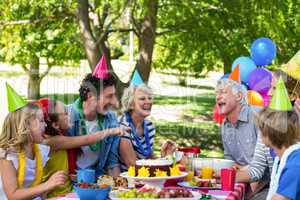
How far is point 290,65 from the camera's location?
3.97 meters

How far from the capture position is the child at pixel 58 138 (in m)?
3.65

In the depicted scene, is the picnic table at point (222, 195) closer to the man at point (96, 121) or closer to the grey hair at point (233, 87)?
the man at point (96, 121)

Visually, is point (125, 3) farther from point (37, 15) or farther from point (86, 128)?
point (86, 128)

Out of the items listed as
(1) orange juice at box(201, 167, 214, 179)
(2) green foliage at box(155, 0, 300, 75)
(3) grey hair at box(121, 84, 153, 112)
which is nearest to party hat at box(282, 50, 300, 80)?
(1) orange juice at box(201, 167, 214, 179)

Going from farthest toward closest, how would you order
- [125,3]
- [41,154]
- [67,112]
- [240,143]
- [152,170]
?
[125,3], [240,143], [67,112], [41,154], [152,170]

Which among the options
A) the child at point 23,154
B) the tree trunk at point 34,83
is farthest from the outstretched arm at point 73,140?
the tree trunk at point 34,83

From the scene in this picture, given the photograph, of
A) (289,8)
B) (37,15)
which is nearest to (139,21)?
(37,15)

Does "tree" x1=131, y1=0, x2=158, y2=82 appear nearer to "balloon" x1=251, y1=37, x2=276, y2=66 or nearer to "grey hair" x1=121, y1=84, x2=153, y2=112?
"balloon" x1=251, y1=37, x2=276, y2=66

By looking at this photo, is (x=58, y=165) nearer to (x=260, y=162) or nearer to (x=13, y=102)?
(x=13, y=102)

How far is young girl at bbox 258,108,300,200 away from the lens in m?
2.71

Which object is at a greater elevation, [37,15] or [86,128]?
[37,15]

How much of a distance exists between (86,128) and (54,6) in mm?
6011

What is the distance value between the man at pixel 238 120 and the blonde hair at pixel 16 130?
154cm

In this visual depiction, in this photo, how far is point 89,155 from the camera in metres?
3.97
